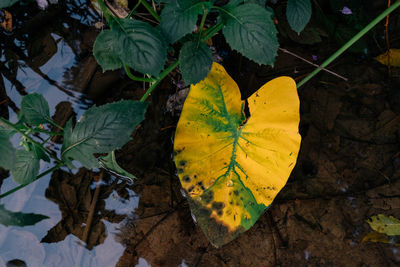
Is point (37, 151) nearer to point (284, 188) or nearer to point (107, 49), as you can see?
point (107, 49)

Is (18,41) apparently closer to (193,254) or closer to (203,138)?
(203,138)

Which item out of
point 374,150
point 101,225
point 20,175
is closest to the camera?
point 20,175

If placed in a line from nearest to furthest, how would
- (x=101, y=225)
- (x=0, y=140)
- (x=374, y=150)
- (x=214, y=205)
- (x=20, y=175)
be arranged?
(x=0, y=140) < (x=20, y=175) < (x=214, y=205) < (x=101, y=225) < (x=374, y=150)

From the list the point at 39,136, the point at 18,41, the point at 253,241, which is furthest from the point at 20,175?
the point at 253,241

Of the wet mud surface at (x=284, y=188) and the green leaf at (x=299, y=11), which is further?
the wet mud surface at (x=284, y=188)

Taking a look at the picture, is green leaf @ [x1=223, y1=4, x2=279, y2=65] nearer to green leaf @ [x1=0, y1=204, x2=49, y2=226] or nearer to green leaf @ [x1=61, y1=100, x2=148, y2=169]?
green leaf @ [x1=61, y1=100, x2=148, y2=169]

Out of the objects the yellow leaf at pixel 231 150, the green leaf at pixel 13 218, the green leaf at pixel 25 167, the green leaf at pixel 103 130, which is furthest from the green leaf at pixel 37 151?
the yellow leaf at pixel 231 150

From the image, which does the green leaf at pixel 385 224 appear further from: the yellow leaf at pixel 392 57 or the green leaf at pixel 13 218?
the green leaf at pixel 13 218
